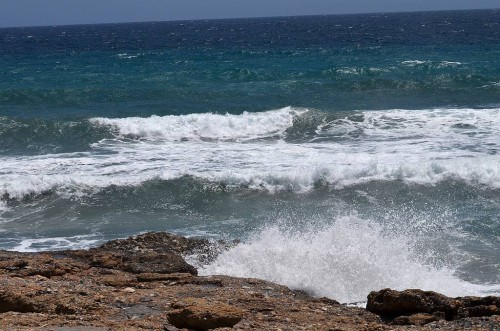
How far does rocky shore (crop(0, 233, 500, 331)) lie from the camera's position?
21.9 feet

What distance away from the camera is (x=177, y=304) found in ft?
23.6

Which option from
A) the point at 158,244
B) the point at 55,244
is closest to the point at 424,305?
the point at 158,244

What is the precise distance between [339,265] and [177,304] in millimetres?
3376

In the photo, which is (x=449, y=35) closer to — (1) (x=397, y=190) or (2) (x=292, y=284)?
(1) (x=397, y=190)

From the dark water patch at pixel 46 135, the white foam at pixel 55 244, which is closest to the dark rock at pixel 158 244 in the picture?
the white foam at pixel 55 244

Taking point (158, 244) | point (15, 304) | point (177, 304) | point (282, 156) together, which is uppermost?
point (15, 304)

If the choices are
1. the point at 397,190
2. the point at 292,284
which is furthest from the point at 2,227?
the point at 397,190

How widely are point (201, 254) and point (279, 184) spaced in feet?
18.4

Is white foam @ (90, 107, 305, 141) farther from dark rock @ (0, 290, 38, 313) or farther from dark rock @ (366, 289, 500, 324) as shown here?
dark rock @ (0, 290, 38, 313)

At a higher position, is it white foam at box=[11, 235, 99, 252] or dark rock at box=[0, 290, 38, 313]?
dark rock at box=[0, 290, 38, 313]

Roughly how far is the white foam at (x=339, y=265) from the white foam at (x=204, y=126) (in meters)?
10.8

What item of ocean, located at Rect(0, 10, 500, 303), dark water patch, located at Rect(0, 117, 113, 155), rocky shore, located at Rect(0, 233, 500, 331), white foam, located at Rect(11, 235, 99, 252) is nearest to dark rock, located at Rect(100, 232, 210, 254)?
ocean, located at Rect(0, 10, 500, 303)

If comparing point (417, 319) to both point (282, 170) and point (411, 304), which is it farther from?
point (282, 170)

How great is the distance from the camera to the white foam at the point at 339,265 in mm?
9695
